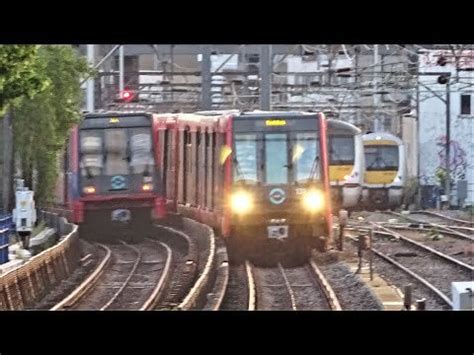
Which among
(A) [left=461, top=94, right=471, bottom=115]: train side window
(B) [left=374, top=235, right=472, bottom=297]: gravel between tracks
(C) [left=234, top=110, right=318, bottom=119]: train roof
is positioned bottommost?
(B) [left=374, top=235, right=472, bottom=297]: gravel between tracks

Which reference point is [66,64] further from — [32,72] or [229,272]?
[229,272]

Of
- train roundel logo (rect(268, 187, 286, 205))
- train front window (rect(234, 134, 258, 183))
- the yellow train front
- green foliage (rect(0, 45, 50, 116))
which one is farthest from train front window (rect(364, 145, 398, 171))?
green foliage (rect(0, 45, 50, 116))

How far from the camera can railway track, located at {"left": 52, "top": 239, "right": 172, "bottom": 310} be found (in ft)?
20.9

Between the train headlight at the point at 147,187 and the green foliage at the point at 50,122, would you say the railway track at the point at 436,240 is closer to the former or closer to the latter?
the train headlight at the point at 147,187

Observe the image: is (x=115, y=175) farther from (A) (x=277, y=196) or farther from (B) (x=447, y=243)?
(B) (x=447, y=243)

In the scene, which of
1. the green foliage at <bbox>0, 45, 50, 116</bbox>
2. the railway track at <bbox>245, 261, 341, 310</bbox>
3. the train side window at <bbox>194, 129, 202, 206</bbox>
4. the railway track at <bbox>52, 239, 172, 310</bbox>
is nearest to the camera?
the railway track at <bbox>52, 239, 172, 310</bbox>

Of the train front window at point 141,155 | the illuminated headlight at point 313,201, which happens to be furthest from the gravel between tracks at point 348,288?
the train front window at point 141,155

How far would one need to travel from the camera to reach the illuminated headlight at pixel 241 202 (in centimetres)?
690

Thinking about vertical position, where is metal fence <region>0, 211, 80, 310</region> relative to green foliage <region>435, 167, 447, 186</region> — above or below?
below

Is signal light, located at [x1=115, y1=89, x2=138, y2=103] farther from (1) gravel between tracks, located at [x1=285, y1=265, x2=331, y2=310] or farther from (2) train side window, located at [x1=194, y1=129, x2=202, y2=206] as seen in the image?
(1) gravel between tracks, located at [x1=285, y1=265, x2=331, y2=310]

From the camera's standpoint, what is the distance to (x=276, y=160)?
22.6 ft

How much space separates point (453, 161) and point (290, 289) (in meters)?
1.08

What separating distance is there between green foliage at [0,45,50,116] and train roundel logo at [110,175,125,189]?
2.43ft
